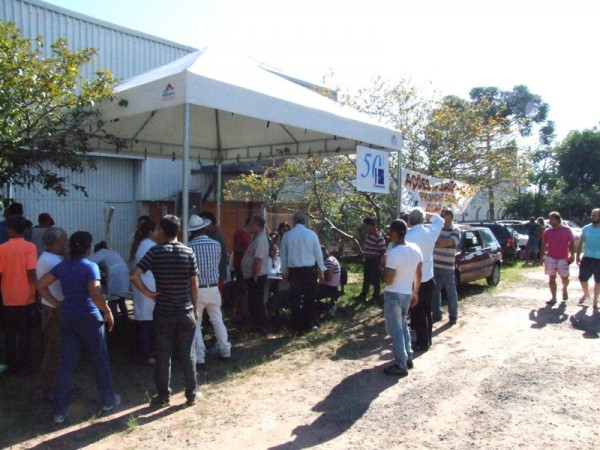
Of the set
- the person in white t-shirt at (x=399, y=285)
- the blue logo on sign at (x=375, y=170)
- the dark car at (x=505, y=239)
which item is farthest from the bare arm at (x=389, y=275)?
the dark car at (x=505, y=239)

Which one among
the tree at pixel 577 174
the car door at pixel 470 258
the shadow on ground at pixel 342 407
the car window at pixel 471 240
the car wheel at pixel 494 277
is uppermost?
the tree at pixel 577 174

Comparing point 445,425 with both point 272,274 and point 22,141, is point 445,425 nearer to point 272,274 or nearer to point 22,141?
point 272,274

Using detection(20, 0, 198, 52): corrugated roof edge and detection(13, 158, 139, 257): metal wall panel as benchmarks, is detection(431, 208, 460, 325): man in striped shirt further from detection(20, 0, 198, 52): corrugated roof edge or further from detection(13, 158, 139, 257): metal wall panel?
detection(20, 0, 198, 52): corrugated roof edge

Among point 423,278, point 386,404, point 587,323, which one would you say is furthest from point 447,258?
point 386,404

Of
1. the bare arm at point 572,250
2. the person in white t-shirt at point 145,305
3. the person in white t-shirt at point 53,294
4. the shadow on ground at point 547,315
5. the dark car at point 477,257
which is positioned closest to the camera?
the person in white t-shirt at point 53,294

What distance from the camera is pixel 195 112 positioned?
8.62 meters

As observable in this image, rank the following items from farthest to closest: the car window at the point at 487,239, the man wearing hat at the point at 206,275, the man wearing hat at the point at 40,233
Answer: the car window at the point at 487,239, the man wearing hat at the point at 40,233, the man wearing hat at the point at 206,275

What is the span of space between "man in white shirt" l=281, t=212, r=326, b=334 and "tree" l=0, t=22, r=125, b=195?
119 inches

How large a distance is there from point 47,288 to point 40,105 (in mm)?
2234

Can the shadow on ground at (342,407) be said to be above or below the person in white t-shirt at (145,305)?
below

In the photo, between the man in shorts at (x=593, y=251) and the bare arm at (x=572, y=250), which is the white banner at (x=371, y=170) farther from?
the bare arm at (x=572, y=250)

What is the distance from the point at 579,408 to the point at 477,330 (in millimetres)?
3070

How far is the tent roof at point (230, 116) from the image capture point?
18.6 feet

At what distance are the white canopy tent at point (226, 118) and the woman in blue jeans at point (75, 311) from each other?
1.28m
